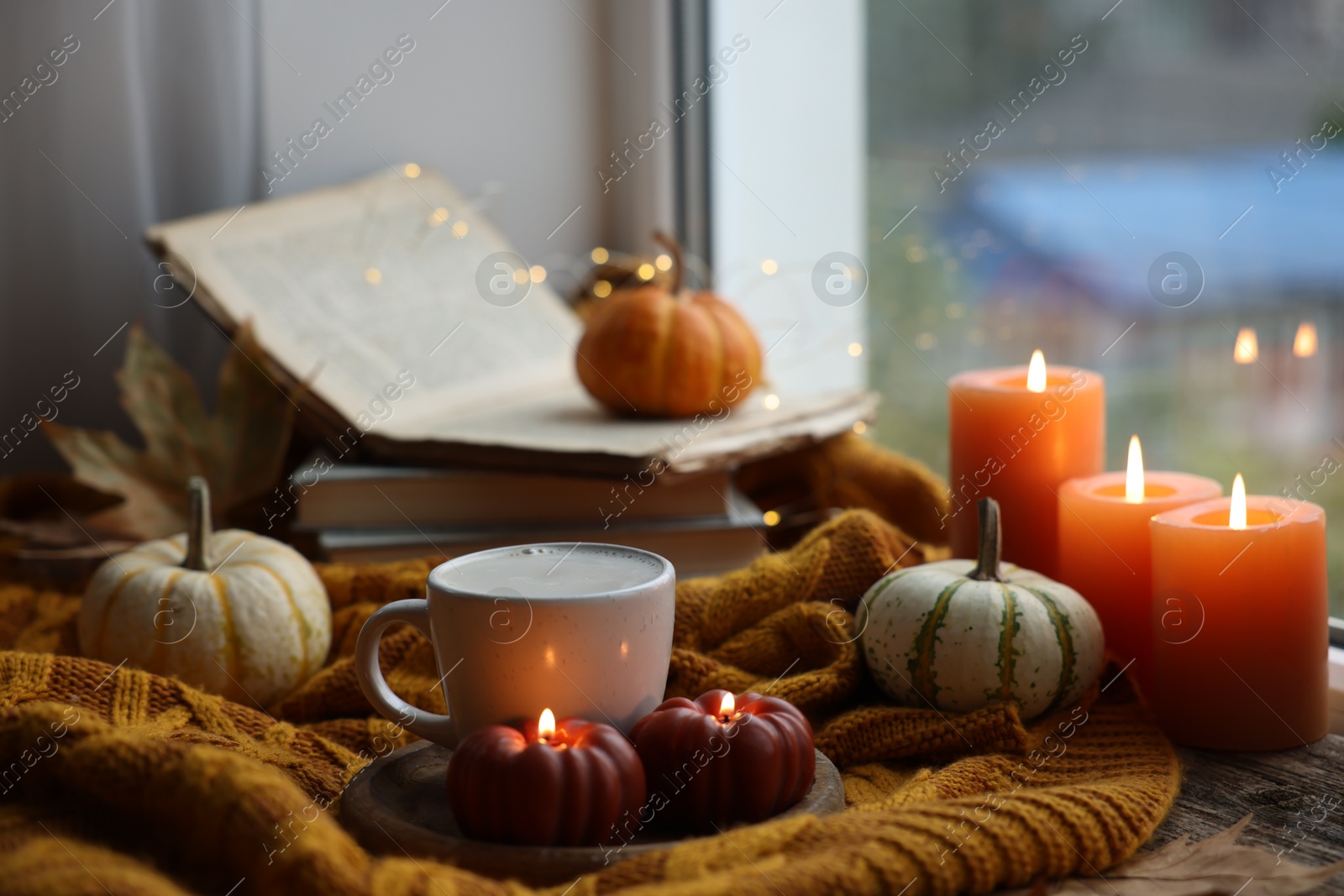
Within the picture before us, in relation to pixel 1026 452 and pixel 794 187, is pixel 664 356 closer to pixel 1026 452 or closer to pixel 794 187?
pixel 1026 452

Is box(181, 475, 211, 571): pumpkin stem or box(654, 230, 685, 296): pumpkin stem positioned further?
box(654, 230, 685, 296): pumpkin stem

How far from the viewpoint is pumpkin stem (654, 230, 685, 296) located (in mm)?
989

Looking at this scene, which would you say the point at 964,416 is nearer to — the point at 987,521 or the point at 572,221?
the point at 987,521

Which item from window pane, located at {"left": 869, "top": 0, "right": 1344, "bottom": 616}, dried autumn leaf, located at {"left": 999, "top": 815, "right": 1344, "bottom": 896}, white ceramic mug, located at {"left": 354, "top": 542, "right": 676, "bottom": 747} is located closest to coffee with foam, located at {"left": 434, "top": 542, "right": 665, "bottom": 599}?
white ceramic mug, located at {"left": 354, "top": 542, "right": 676, "bottom": 747}

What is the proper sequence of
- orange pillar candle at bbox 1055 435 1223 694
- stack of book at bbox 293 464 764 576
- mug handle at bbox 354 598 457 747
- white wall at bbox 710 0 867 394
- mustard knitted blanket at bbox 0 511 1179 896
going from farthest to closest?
white wall at bbox 710 0 867 394 < stack of book at bbox 293 464 764 576 < orange pillar candle at bbox 1055 435 1223 694 < mug handle at bbox 354 598 457 747 < mustard knitted blanket at bbox 0 511 1179 896

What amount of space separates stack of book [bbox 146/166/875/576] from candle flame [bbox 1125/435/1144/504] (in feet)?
0.95

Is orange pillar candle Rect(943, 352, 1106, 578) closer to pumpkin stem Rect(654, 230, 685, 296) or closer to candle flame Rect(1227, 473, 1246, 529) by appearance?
candle flame Rect(1227, 473, 1246, 529)

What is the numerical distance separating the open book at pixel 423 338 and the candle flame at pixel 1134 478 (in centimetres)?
30

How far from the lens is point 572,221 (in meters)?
1.42

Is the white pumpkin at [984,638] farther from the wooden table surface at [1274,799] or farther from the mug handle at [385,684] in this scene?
the mug handle at [385,684]

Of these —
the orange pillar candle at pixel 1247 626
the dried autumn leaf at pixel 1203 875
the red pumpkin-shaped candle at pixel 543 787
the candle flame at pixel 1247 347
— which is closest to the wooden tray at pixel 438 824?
the red pumpkin-shaped candle at pixel 543 787

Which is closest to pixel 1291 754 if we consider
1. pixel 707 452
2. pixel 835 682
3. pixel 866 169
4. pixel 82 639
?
pixel 835 682

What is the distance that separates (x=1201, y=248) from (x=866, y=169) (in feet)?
1.42

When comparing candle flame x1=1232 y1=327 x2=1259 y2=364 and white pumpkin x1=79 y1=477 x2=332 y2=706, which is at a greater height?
candle flame x1=1232 y1=327 x2=1259 y2=364
